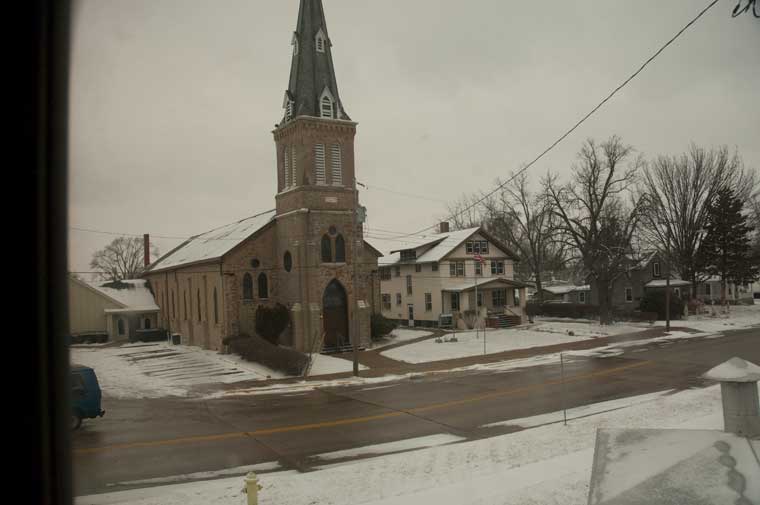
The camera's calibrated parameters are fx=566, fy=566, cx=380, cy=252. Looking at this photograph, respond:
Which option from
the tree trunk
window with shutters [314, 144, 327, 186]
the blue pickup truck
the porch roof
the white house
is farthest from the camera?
the white house

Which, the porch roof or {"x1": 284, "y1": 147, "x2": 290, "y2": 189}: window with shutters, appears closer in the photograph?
{"x1": 284, "y1": 147, "x2": 290, "y2": 189}: window with shutters

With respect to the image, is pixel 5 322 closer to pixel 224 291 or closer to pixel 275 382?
pixel 275 382

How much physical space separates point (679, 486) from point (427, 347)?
85.2 ft

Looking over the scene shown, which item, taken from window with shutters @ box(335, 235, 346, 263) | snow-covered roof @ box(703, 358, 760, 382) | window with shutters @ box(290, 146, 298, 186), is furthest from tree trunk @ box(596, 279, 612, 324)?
snow-covered roof @ box(703, 358, 760, 382)

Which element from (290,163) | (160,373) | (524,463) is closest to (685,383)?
(524,463)

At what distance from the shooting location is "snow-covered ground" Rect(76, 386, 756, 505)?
8.06 m

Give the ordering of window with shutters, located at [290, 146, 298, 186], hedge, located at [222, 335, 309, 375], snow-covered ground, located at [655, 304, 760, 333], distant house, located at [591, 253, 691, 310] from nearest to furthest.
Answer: hedge, located at [222, 335, 309, 375] < window with shutters, located at [290, 146, 298, 186] < snow-covered ground, located at [655, 304, 760, 333] < distant house, located at [591, 253, 691, 310]

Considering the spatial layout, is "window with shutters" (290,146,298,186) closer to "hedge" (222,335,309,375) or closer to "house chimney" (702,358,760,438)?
"hedge" (222,335,309,375)

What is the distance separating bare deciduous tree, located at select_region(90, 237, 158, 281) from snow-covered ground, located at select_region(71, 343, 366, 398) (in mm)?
5812

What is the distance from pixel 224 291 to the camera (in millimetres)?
32938

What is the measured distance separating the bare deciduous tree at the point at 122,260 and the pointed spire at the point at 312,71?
1405cm

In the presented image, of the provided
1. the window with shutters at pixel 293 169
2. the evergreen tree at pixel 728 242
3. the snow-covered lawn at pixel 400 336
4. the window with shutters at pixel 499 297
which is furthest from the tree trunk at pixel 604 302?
the window with shutters at pixel 293 169

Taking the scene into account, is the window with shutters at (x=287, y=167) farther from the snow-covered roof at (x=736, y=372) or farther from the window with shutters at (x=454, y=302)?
the snow-covered roof at (x=736, y=372)

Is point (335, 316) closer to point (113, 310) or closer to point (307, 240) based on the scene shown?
point (307, 240)
